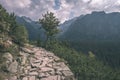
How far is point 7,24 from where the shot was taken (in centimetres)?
6366

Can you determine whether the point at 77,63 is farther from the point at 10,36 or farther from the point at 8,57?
the point at 8,57

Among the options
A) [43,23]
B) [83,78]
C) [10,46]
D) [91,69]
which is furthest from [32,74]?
[43,23]

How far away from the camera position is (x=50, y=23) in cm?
8062

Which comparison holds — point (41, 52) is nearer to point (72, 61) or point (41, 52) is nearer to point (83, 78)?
point (72, 61)

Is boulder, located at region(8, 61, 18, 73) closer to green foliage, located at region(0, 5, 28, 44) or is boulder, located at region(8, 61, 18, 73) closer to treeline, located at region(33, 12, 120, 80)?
green foliage, located at region(0, 5, 28, 44)

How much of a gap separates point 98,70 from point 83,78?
26.2ft

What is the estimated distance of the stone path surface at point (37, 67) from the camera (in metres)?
53.8

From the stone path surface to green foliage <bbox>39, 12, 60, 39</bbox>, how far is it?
1531cm

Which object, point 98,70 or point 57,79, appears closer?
point 57,79

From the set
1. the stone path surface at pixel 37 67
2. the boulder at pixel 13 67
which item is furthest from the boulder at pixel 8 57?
the boulder at pixel 13 67

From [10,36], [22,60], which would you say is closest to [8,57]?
[22,60]

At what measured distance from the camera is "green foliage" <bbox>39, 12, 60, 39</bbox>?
8056 centimetres

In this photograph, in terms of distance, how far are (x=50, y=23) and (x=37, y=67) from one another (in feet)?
84.8

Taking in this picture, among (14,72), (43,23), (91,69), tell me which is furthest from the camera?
(43,23)
